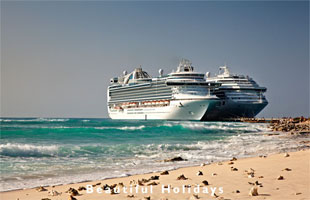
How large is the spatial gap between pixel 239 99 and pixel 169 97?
1240 centimetres

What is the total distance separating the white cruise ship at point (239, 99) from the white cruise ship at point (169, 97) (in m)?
3.82

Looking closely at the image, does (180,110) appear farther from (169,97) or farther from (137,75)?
(137,75)

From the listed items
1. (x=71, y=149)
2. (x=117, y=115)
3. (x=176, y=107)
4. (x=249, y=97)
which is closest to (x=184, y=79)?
(x=176, y=107)

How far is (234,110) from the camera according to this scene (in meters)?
63.1

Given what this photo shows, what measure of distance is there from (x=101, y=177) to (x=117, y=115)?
7077 centimetres

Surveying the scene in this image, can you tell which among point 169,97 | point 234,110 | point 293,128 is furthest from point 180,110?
point 293,128

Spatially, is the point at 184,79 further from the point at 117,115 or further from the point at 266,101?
the point at 117,115

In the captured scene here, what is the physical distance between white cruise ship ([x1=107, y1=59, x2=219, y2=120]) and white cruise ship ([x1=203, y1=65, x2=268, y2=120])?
382 cm

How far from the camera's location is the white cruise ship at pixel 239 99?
61.4 metres

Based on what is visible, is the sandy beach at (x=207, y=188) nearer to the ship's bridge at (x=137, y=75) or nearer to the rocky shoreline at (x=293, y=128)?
the rocky shoreline at (x=293, y=128)

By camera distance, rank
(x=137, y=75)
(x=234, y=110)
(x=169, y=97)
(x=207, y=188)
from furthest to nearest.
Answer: (x=137, y=75), (x=234, y=110), (x=169, y=97), (x=207, y=188)

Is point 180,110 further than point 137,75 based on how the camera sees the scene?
No

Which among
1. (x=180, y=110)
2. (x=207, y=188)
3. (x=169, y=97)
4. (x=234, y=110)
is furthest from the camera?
(x=234, y=110)

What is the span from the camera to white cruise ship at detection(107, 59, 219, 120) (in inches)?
2226
